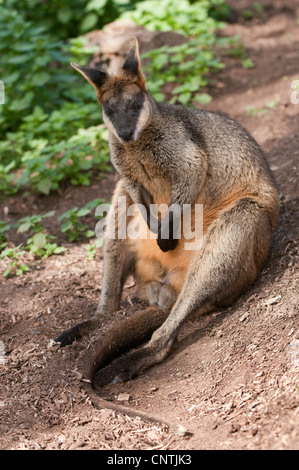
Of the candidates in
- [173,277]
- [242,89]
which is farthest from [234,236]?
[242,89]

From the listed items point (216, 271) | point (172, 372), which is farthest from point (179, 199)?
point (172, 372)

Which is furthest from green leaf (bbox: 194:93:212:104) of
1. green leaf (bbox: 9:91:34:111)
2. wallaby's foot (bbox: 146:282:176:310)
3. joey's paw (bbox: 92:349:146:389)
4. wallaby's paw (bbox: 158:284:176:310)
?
joey's paw (bbox: 92:349:146:389)

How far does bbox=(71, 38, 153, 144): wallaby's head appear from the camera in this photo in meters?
4.97

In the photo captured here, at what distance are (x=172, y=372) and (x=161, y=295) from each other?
846mm

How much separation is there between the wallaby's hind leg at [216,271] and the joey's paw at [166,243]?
256 mm

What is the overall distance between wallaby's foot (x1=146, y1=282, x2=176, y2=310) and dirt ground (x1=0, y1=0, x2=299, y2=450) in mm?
281

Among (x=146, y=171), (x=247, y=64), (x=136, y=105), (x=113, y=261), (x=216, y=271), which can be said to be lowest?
(x=247, y=64)

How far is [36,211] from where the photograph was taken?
803cm

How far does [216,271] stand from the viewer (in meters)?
4.97

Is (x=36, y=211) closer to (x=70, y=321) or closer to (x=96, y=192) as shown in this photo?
(x=96, y=192)

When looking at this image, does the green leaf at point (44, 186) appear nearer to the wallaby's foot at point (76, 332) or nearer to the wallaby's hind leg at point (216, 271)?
the wallaby's foot at point (76, 332)

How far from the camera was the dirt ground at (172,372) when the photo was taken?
379 centimetres

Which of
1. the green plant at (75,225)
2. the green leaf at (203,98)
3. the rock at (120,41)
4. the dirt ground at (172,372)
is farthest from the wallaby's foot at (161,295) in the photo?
the rock at (120,41)

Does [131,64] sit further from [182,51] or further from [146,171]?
[182,51]
